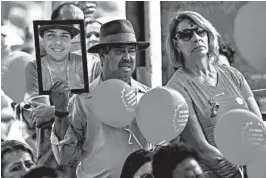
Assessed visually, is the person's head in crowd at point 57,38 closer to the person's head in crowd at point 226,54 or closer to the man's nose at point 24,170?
the man's nose at point 24,170

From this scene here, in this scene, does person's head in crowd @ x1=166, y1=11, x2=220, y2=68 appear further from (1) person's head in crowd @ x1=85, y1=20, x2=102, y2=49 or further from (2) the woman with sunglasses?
(1) person's head in crowd @ x1=85, y1=20, x2=102, y2=49

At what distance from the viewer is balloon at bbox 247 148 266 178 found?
2.88 metres

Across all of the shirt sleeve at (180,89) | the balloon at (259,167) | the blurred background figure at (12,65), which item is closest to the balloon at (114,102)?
the shirt sleeve at (180,89)

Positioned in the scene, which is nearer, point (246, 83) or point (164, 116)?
point (164, 116)

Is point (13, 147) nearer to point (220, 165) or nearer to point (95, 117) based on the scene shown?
point (95, 117)

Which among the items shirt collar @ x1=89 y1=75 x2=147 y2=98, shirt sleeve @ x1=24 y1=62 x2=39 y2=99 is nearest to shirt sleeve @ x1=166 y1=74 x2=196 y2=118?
shirt collar @ x1=89 y1=75 x2=147 y2=98

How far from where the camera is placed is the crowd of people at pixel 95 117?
285 centimetres

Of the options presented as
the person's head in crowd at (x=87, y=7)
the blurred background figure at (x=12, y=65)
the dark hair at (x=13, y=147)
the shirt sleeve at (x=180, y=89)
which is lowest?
the dark hair at (x=13, y=147)

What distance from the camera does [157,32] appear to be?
9.84ft

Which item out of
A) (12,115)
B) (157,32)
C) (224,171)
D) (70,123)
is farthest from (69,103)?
(224,171)

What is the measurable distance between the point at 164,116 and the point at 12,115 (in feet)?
2.46

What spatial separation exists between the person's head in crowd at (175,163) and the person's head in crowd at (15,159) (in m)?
0.61

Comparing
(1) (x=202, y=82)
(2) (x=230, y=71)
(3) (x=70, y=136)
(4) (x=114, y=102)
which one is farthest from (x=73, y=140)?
(2) (x=230, y=71)

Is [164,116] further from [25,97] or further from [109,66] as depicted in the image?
[25,97]
